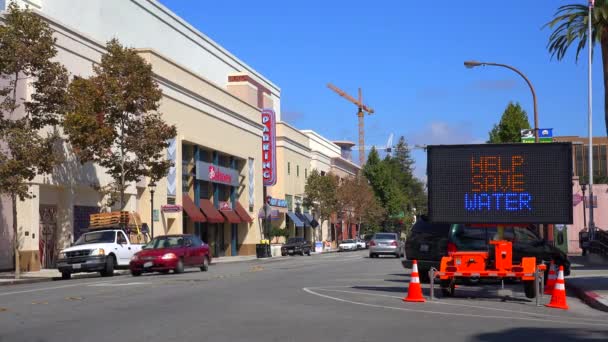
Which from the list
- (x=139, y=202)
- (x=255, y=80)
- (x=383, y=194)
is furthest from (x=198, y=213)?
(x=383, y=194)

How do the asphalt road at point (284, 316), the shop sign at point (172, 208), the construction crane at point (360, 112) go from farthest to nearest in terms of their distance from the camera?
the construction crane at point (360, 112) < the shop sign at point (172, 208) < the asphalt road at point (284, 316)

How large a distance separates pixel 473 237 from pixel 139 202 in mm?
31205

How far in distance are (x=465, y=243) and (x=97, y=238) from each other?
654 inches

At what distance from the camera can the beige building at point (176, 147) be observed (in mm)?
38438

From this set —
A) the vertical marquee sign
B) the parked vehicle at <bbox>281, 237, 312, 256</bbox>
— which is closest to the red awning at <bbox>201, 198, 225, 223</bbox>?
the parked vehicle at <bbox>281, 237, 312, 256</bbox>

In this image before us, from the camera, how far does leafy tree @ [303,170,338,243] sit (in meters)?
84.6

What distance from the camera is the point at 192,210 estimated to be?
5466 cm

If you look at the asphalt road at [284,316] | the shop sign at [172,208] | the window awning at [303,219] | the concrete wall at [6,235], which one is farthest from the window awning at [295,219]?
the asphalt road at [284,316]

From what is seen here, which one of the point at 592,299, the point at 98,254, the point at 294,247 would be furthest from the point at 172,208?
the point at 592,299

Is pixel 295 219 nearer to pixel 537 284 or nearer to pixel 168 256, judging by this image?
pixel 168 256

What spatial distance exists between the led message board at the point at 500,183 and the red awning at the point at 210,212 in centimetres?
4196

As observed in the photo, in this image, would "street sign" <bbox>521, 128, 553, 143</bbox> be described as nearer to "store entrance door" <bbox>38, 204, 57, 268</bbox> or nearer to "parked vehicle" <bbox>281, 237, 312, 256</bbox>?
"store entrance door" <bbox>38, 204, 57, 268</bbox>

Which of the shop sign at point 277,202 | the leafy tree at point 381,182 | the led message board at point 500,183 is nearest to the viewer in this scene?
the led message board at point 500,183

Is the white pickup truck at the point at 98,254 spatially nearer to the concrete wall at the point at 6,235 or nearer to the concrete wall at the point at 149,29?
the concrete wall at the point at 6,235
